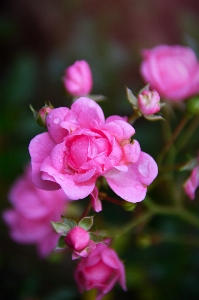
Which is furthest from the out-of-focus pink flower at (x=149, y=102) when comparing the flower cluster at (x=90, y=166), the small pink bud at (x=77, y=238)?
the small pink bud at (x=77, y=238)

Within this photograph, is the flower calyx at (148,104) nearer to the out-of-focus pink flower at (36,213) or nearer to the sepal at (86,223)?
the sepal at (86,223)

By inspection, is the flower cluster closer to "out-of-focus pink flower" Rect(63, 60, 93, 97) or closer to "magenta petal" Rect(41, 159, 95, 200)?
"magenta petal" Rect(41, 159, 95, 200)

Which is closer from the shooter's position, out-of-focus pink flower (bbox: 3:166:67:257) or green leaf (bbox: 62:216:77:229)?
green leaf (bbox: 62:216:77:229)

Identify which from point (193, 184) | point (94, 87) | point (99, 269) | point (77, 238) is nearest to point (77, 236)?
point (77, 238)

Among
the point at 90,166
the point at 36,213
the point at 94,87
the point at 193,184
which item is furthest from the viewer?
the point at 94,87

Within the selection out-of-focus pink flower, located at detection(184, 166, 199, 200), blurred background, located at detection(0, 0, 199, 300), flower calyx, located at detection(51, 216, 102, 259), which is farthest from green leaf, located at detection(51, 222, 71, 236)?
blurred background, located at detection(0, 0, 199, 300)

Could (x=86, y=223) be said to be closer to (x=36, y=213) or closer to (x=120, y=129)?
(x=120, y=129)
